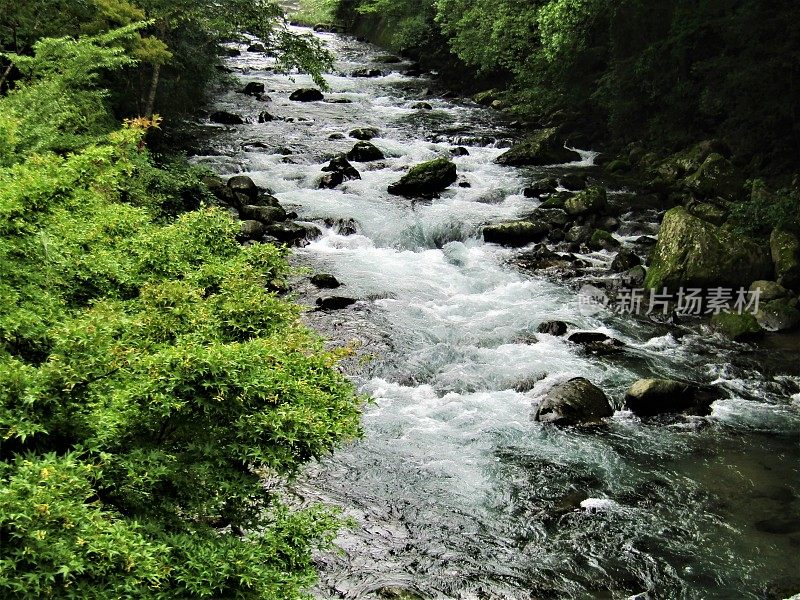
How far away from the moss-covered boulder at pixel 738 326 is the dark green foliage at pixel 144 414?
9664mm

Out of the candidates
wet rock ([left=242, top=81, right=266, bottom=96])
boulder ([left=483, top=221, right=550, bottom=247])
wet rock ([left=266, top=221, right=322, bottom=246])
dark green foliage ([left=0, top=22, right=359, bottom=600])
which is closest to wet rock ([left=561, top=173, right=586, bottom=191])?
boulder ([left=483, top=221, right=550, bottom=247])

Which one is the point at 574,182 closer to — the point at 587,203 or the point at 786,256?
the point at 587,203

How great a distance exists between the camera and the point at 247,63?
3775cm

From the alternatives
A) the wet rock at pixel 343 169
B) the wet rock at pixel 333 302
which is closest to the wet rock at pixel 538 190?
the wet rock at pixel 343 169

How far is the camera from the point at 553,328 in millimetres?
Result: 12719

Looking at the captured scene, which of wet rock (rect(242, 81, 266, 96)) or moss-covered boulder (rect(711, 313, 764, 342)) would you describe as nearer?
moss-covered boulder (rect(711, 313, 764, 342))

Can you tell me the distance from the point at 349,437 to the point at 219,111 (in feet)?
75.9

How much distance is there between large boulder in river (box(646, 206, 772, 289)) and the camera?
13672mm

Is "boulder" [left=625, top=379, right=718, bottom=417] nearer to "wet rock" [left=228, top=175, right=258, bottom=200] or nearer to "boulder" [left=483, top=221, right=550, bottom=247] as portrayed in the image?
"boulder" [left=483, top=221, right=550, bottom=247]

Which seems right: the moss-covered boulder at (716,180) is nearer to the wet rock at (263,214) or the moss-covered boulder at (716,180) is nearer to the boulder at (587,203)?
the boulder at (587,203)

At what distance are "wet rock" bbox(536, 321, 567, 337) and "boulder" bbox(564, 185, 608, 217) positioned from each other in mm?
5883

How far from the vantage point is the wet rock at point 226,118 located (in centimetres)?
2508

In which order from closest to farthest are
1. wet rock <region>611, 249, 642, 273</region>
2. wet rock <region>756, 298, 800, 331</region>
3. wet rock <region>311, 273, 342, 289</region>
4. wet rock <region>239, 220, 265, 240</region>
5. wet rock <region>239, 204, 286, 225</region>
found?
wet rock <region>756, 298, 800, 331</region> → wet rock <region>311, 273, 342, 289</region> → wet rock <region>611, 249, 642, 273</region> → wet rock <region>239, 220, 265, 240</region> → wet rock <region>239, 204, 286, 225</region>

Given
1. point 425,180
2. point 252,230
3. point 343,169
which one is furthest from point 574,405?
point 343,169
